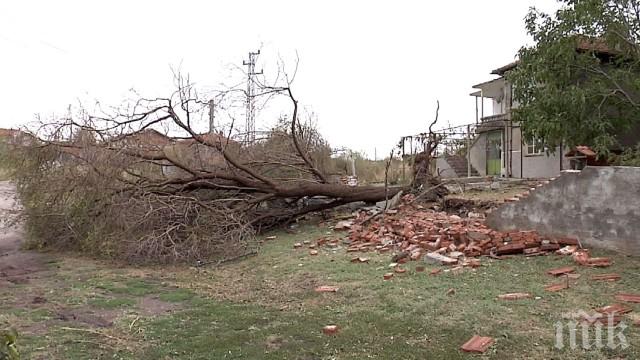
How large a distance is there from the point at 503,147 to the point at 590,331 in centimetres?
1733

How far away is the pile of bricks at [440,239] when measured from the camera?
7.10 metres

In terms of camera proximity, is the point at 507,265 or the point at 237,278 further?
the point at 237,278

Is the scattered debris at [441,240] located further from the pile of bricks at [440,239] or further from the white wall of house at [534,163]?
the white wall of house at [534,163]

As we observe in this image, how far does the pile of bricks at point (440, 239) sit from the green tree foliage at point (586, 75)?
13.0 ft

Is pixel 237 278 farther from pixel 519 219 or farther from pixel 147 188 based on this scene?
pixel 519 219

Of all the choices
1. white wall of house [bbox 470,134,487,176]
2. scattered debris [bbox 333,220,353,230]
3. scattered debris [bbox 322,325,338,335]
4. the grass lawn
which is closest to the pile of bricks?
scattered debris [bbox 333,220,353,230]

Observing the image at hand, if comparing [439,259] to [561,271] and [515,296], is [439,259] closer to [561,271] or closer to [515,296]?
[561,271]

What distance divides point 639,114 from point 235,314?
10834 mm

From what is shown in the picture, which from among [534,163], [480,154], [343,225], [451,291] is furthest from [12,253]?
[480,154]

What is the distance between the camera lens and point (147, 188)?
401 inches

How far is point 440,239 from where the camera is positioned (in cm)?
795

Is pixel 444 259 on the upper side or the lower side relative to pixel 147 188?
lower

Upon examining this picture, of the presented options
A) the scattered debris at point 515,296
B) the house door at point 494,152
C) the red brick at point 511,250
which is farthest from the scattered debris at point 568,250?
the house door at point 494,152

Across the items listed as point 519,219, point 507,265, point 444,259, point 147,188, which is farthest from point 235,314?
point 147,188
